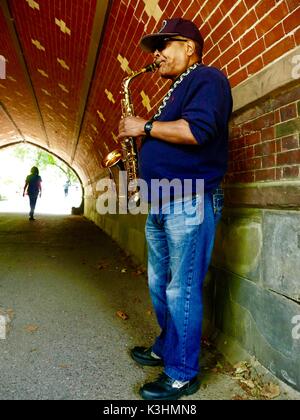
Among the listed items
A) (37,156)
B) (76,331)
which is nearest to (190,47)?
(76,331)

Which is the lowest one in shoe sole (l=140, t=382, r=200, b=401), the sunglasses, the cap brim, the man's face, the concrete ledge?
shoe sole (l=140, t=382, r=200, b=401)

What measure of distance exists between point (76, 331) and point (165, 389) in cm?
129

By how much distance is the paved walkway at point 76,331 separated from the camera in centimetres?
236

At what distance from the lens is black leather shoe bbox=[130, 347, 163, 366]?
268cm

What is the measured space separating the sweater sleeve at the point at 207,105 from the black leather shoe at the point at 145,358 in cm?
163

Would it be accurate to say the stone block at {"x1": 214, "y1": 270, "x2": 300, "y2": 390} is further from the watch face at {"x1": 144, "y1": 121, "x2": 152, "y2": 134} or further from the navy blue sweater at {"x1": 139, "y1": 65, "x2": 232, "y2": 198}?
the watch face at {"x1": 144, "y1": 121, "x2": 152, "y2": 134}

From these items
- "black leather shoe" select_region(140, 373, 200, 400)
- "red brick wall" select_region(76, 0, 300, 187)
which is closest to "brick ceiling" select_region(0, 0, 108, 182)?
"red brick wall" select_region(76, 0, 300, 187)

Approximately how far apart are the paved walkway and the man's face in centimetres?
206

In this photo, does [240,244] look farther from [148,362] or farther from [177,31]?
[177,31]

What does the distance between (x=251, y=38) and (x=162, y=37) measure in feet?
2.04

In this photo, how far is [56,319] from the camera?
139 inches

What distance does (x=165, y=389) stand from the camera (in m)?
2.21

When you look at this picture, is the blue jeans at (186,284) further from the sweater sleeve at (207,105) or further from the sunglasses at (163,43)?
the sunglasses at (163,43)

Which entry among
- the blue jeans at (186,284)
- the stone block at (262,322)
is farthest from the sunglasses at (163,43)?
the stone block at (262,322)
